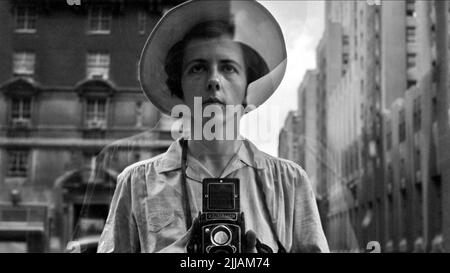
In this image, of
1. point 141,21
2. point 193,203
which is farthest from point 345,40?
point 193,203

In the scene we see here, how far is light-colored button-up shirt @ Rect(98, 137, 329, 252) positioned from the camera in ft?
8.87

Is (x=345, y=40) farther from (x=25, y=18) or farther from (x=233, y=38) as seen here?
(x=25, y=18)

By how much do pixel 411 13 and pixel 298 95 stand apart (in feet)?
2.49

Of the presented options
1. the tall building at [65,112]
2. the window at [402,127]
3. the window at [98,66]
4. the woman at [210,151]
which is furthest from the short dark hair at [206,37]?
A: the window at [402,127]

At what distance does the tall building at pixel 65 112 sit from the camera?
2801mm

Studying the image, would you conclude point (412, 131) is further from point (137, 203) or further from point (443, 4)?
point (137, 203)

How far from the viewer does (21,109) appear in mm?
2852

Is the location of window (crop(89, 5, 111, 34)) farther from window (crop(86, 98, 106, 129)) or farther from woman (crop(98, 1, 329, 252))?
window (crop(86, 98, 106, 129))

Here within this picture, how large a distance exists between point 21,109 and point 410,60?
1.59 m

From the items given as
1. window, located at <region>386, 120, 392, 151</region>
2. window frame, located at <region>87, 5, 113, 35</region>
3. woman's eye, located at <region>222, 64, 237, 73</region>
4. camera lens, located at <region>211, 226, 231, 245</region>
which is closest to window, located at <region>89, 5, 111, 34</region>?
window frame, located at <region>87, 5, 113, 35</region>

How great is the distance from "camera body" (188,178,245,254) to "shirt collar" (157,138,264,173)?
0.18 m

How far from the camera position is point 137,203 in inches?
109

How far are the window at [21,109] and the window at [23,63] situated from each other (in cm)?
10

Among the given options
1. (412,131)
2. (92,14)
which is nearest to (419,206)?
(412,131)
